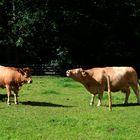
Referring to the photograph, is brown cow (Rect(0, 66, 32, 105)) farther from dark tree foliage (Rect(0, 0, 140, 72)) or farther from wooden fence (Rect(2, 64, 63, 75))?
wooden fence (Rect(2, 64, 63, 75))

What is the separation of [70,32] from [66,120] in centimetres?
3046

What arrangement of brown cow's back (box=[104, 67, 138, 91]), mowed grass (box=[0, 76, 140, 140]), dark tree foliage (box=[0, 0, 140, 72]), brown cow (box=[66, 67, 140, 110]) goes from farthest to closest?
dark tree foliage (box=[0, 0, 140, 72]) → brown cow's back (box=[104, 67, 138, 91]) → brown cow (box=[66, 67, 140, 110]) → mowed grass (box=[0, 76, 140, 140])

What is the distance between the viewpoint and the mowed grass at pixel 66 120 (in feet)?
47.0

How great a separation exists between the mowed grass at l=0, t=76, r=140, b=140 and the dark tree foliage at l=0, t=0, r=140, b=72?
2075 centimetres

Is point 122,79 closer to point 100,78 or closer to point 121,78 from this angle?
point 121,78

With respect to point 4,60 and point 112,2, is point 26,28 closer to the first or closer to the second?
point 4,60

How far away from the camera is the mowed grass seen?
14.3 m

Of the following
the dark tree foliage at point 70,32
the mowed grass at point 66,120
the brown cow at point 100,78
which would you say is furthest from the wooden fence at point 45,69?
the brown cow at point 100,78

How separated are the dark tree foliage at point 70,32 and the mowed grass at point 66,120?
68.1 feet

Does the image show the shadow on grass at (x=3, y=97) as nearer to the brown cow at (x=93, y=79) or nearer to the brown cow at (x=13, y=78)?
the brown cow at (x=13, y=78)

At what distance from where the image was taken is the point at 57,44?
4566cm

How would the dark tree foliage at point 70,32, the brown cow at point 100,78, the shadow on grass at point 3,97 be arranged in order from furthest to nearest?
1. the dark tree foliage at point 70,32
2. the shadow on grass at point 3,97
3. the brown cow at point 100,78

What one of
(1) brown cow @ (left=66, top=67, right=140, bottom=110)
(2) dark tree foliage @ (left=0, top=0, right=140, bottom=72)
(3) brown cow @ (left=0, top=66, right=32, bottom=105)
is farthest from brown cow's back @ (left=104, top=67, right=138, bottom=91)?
(2) dark tree foliage @ (left=0, top=0, right=140, bottom=72)

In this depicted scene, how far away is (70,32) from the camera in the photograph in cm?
4616
